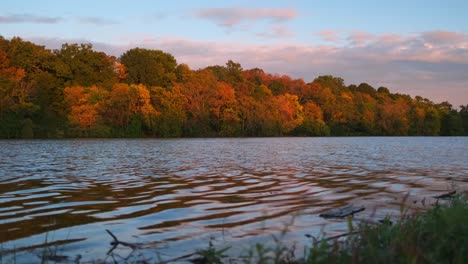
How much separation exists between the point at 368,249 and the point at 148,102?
7420cm

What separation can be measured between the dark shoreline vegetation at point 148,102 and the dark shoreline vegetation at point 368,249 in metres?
65.6

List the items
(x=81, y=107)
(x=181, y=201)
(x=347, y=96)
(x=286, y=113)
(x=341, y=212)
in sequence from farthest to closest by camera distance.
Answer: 1. (x=347, y=96)
2. (x=286, y=113)
3. (x=81, y=107)
4. (x=181, y=201)
5. (x=341, y=212)

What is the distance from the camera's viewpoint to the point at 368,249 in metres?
5.41

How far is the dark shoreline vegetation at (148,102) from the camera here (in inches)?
2899

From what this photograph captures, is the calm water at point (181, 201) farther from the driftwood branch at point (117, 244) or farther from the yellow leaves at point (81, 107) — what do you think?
the yellow leaves at point (81, 107)

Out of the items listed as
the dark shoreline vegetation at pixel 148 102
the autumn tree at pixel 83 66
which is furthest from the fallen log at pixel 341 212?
the autumn tree at pixel 83 66

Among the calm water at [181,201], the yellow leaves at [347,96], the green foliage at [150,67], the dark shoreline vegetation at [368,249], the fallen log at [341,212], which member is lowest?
the calm water at [181,201]

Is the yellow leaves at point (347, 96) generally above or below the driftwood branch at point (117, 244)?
above

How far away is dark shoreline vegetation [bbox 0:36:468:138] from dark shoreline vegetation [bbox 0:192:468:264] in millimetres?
65597

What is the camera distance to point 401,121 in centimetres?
11031

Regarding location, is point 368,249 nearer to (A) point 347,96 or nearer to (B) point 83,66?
(B) point 83,66

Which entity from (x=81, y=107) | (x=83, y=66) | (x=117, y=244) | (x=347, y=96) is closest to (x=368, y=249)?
(x=117, y=244)

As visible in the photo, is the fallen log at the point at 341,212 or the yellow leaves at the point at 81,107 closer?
the fallen log at the point at 341,212

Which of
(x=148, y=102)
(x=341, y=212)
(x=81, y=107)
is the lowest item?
(x=341, y=212)
